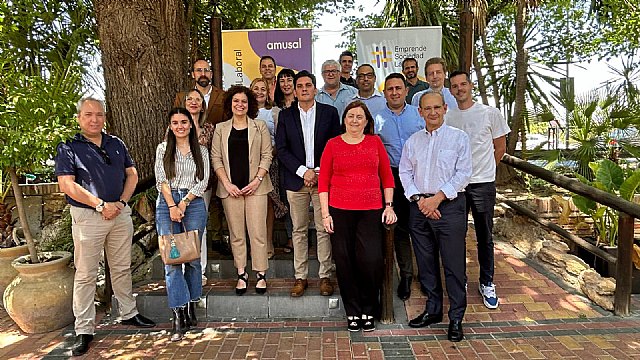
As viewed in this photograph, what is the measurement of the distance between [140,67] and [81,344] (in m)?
2.85

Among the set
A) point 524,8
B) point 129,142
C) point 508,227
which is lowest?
point 508,227

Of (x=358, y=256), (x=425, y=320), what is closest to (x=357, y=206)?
(x=358, y=256)

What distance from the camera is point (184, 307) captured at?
3.86 m

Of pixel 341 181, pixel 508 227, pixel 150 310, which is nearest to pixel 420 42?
pixel 508 227

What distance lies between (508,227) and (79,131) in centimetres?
473

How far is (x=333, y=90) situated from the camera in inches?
179

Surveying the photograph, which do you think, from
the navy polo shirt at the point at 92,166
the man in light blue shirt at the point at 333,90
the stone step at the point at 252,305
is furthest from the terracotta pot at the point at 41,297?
the man in light blue shirt at the point at 333,90

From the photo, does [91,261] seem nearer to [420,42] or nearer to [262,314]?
[262,314]

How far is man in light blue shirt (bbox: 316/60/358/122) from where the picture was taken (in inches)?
174

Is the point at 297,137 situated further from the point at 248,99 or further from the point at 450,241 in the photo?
the point at 450,241

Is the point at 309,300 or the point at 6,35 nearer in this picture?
the point at 309,300

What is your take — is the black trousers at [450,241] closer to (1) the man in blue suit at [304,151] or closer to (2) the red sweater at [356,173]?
(2) the red sweater at [356,173]

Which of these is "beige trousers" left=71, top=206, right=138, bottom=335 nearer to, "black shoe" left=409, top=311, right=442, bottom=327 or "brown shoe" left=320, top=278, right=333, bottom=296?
"brown shoe" left=320, top=278, right=333, bottom=296

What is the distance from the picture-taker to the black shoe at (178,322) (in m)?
3.77
